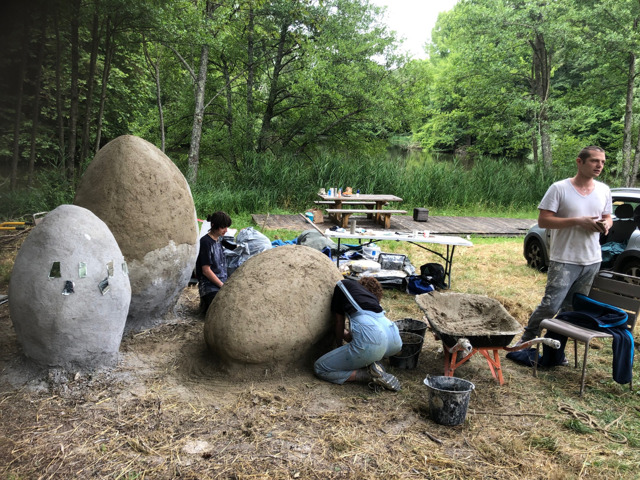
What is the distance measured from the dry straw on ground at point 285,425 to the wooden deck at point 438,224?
7192 mm

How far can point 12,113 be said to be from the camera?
0.70m

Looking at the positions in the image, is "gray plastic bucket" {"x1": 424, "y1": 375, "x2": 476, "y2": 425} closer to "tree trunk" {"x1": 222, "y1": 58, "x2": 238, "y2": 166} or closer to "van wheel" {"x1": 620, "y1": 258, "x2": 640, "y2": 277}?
"van wheel" {"x1": 620, "y1": 258, "x2": 640, "y2": 277}

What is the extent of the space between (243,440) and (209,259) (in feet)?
8.45

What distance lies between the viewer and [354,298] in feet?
14.1

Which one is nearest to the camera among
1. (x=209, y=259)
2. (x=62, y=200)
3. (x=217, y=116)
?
(x=209, y=259)

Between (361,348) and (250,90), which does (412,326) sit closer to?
(361,348)

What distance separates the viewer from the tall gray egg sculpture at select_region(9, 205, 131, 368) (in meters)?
3.81

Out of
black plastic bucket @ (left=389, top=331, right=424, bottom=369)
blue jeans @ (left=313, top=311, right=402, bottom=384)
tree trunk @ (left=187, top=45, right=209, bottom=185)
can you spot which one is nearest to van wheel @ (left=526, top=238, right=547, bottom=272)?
black plastic bucket @ (left=389, top=331, right=424, bottom=369)

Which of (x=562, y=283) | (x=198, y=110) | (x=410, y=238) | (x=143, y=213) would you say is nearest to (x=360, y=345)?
(x=562, y=283)

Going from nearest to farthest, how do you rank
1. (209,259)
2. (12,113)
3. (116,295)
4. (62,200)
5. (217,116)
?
(12,113) < (116,295) < (209,259) < (62,200) < (217,116)

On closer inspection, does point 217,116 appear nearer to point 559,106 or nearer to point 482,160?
point 482,160

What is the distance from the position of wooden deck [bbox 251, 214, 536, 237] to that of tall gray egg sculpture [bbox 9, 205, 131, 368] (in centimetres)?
726

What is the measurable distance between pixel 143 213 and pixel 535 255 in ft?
23.0

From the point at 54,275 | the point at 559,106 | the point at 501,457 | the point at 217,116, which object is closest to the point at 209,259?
the point at 54,275
